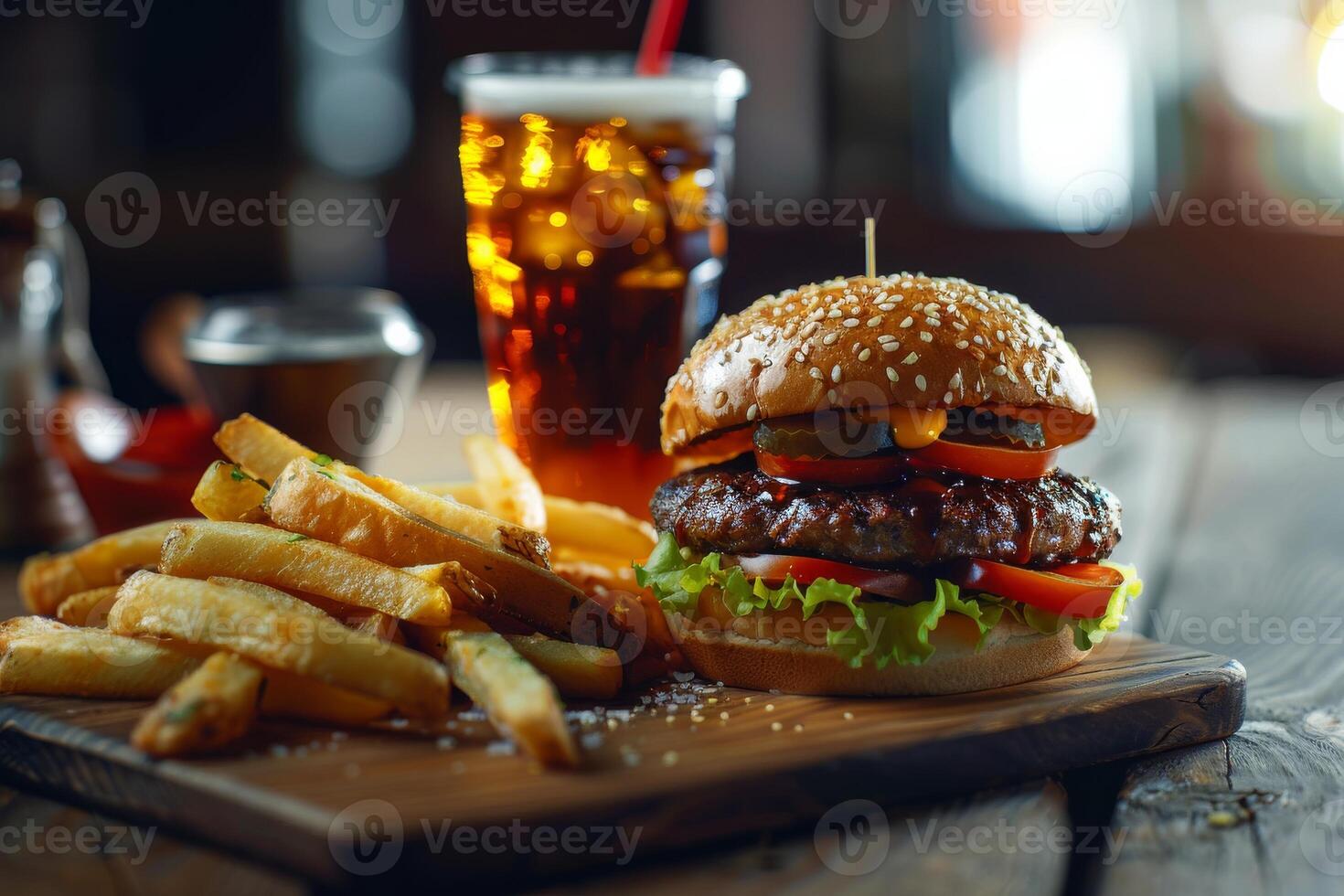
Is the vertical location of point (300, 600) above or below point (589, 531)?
above

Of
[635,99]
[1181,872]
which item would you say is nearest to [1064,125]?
[635,99]

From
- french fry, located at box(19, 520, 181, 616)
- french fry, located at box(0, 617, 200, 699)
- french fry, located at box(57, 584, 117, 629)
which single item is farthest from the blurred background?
french fry, located at box(0, 617, 200, 699)

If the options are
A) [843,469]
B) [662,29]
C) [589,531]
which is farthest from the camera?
[662,29]

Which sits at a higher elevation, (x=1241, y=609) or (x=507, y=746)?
(x=507, y=746)

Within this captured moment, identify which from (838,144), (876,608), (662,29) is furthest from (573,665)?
(838,144)

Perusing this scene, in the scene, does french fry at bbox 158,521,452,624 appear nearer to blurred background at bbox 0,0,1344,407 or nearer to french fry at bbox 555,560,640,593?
french fry at bbox 555,560,640,593

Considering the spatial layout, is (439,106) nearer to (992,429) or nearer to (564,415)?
(564,415)

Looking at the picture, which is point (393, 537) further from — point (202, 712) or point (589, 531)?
point (589, 531)
